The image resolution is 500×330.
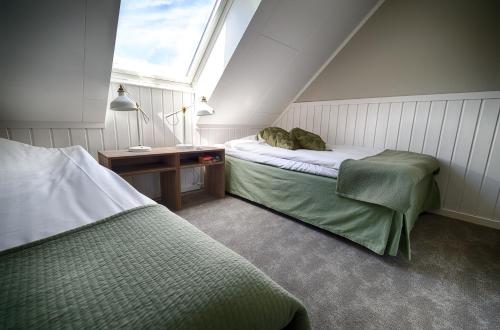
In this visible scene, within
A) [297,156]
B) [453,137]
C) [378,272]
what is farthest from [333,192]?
[453,137]

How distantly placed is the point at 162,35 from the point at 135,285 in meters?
2.31

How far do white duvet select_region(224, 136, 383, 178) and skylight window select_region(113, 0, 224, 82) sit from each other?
106 cm

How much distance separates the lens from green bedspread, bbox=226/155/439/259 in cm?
147

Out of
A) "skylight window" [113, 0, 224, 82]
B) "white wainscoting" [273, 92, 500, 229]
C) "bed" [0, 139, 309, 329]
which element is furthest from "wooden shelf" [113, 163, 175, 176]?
"white wainscoting" [273, 92, 500, 229]

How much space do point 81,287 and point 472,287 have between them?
6.15ft

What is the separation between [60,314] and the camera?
1.17 ft

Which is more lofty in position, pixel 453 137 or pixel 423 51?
pixel 423 51

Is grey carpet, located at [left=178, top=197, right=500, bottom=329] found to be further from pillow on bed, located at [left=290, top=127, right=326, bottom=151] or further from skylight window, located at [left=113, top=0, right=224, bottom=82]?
skylight window, located at [left=113, top=0, right=224, bottom=82]

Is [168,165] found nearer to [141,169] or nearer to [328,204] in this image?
[141,169]

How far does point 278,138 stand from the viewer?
8.04ft

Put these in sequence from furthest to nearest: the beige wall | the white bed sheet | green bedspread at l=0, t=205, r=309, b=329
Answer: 1. the beige wall
2. the white bed sheet
3. green bedspread at l=0, t=205, r=309, b=329

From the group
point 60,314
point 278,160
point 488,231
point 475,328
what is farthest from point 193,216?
point 488,231

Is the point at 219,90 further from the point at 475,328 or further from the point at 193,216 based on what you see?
the point at 475,328

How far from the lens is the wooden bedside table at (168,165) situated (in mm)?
1843
